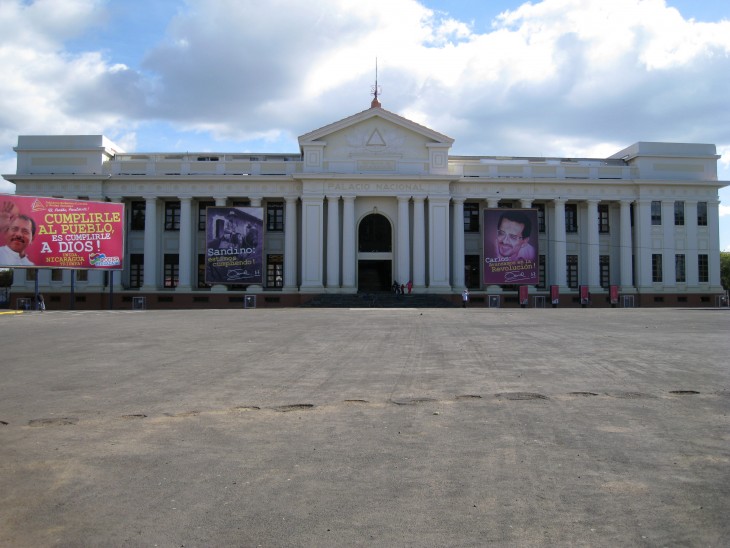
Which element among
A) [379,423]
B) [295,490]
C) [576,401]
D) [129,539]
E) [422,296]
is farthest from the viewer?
[422,296]

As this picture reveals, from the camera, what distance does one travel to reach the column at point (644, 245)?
51000 mm

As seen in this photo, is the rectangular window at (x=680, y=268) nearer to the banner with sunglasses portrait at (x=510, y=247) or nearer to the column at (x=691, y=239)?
the column at (x=691, y=239)

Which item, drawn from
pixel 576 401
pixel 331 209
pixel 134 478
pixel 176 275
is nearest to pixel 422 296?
pixel 331 209

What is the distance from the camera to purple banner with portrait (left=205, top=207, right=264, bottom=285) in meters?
46.7

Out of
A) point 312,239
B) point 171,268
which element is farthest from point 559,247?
point 171,268

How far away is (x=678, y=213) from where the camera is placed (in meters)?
52.2

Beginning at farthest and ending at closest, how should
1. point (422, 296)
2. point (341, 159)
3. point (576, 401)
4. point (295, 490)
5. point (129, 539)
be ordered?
point (341, 159) < point (422, 296) < point (576, 401) < point (295, 490) < point (129, 539)

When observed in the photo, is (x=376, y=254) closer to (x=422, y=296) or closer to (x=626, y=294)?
(x=422, y=296)

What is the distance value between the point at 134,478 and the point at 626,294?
50288mm

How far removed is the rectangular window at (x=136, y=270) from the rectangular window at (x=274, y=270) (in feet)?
32.9

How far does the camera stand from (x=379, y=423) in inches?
293

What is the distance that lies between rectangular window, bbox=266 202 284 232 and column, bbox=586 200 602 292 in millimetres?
24833

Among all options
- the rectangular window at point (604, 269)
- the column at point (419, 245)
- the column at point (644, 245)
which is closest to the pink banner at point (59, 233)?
the column at point (419, 245)

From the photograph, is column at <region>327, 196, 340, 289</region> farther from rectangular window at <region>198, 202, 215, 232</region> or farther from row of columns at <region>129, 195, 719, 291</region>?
rectangular window at <region>198, 202, 215, 232</region>
